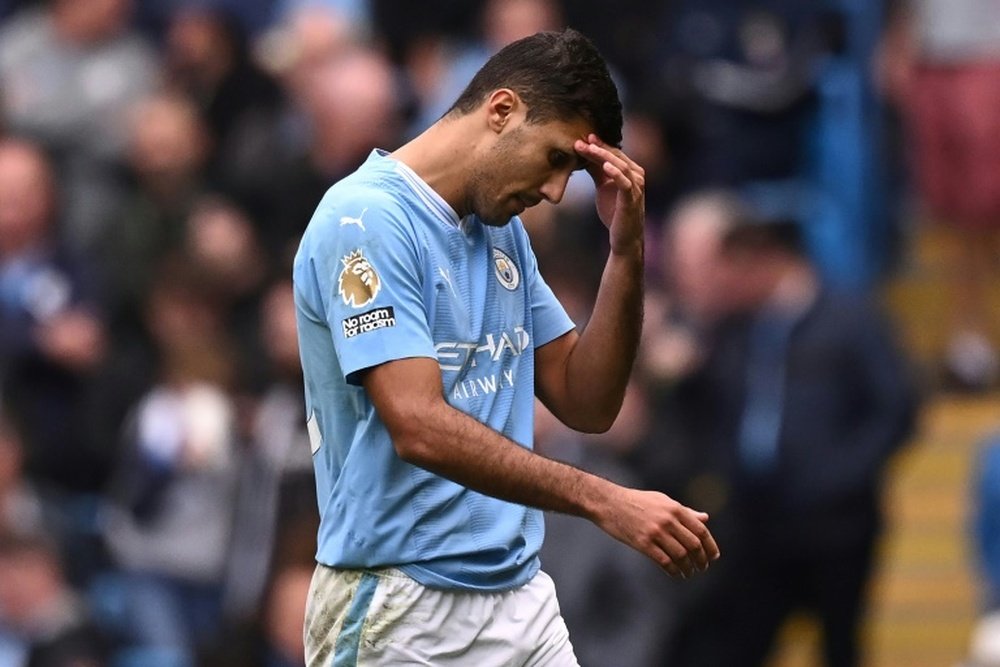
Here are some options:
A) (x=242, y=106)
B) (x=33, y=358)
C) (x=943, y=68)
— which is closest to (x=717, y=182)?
(x=943, y=68)

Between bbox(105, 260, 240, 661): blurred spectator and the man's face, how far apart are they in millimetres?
4294

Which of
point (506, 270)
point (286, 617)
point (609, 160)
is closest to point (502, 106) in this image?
point (609, 160)

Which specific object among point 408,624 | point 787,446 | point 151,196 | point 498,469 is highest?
point 498,469

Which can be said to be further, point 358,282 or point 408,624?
point 408,624

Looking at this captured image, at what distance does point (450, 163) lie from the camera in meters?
4.66

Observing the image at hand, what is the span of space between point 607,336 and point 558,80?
626 mm

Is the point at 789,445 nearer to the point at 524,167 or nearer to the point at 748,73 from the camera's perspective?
the point at 748,73

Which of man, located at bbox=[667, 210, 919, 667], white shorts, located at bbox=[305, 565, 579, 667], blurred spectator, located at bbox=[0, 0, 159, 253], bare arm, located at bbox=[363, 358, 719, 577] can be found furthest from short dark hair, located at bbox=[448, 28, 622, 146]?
blurred spectator, located at bbox=[0, 0, 159, 253]

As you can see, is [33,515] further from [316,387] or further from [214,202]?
[316,387]

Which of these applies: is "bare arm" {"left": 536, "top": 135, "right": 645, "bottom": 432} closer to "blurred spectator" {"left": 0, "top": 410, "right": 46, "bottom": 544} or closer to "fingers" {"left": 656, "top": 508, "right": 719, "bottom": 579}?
"fingers" {"left": 656, "top": 508, "right": 719, "bottom": 579}

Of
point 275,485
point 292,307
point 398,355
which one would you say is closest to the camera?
point 398,355

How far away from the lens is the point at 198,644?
8.72 metres

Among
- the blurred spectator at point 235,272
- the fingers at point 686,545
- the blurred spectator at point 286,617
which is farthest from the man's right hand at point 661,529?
the blurred spectator at point 235,272

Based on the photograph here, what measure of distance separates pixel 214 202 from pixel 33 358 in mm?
1073
